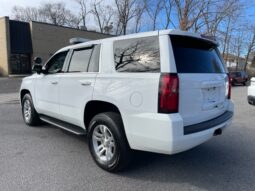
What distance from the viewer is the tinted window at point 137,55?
3006 mm

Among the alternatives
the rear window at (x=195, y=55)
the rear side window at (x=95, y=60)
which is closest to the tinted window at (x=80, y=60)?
the rear side window at (x=95, y=60)

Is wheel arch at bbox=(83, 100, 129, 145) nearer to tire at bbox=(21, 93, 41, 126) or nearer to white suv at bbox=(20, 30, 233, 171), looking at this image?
white suv at bbox=(20, 30, 233, 171)

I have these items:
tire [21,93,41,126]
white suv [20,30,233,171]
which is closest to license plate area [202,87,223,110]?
white suv [20,30,233,171]

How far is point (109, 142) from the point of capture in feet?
11.7

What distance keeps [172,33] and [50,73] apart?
9.45 feet

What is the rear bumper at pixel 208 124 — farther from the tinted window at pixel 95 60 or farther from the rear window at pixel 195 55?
the tinted window at pixel 95 60

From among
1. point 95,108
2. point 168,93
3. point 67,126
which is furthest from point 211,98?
point 67,126

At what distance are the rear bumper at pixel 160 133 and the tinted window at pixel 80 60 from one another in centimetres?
140

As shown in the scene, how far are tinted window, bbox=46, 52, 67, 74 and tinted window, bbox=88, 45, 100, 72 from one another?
1033mm

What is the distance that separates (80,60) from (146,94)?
176 centimetres

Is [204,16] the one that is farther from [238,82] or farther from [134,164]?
[134,164]

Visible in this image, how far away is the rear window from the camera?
3.06 metres

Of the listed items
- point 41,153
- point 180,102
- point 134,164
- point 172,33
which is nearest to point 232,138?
point 134,164

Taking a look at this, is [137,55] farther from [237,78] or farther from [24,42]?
[24,42]
